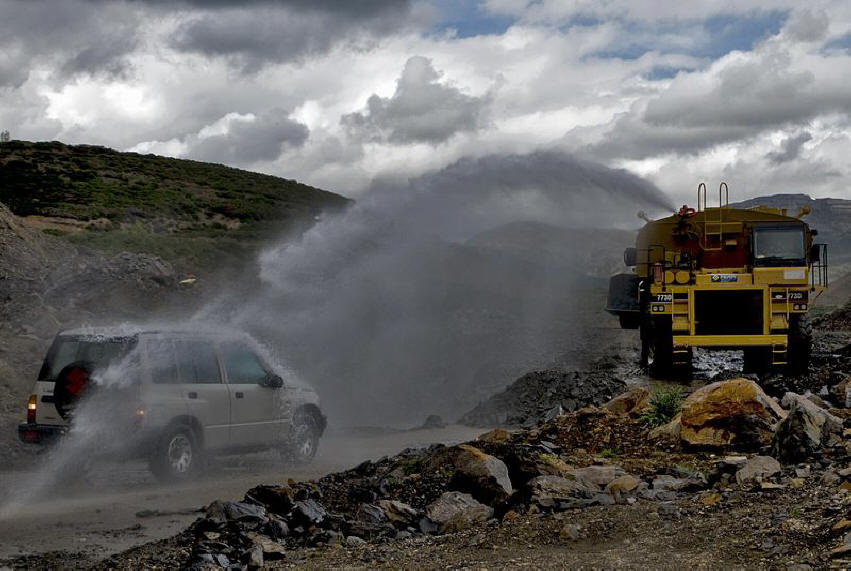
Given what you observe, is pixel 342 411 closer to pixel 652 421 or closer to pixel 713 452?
pixel 652 421

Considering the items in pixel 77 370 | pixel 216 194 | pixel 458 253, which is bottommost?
pixel 77 370

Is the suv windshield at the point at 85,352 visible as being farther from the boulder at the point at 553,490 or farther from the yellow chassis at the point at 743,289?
the yellow chassis at the point at 743,289

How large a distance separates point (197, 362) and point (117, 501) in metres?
2.07

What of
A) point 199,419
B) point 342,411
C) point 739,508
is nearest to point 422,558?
point 739,508

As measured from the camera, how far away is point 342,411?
70.6 ft

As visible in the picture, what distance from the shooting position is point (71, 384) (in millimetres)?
11039

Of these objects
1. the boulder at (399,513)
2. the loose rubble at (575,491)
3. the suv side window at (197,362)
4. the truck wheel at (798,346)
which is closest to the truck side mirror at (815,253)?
the truck wheel at (798,346)

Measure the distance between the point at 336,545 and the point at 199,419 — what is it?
4669mm

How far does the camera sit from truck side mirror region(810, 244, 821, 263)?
1777 centimetres

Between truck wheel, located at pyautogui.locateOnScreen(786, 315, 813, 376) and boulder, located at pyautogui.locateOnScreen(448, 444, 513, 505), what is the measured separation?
35.5 ft

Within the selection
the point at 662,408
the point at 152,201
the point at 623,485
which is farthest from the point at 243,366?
the point at 152,201

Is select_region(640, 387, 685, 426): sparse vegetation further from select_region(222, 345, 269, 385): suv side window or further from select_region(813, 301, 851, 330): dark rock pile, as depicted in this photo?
select_region(813, 301, 851, 330): dark rock pile

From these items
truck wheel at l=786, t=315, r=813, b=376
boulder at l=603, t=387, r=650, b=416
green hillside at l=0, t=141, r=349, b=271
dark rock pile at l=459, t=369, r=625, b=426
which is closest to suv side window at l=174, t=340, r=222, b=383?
boulder at l=603, t=387, r=650, b=416

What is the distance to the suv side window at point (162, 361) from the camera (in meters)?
11.4
